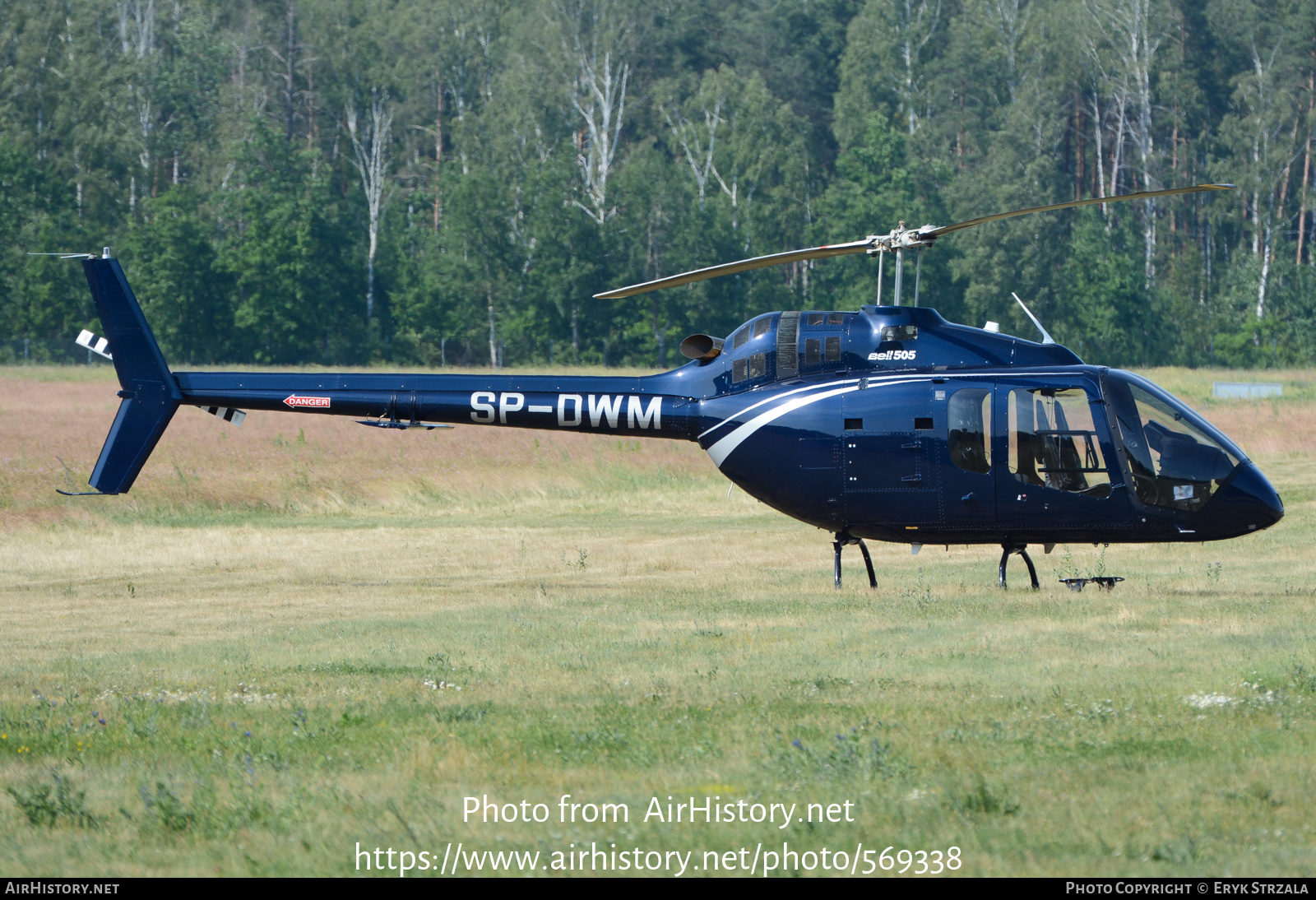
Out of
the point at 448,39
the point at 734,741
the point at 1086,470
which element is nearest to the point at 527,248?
the point at 448,39

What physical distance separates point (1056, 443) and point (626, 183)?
204 feet

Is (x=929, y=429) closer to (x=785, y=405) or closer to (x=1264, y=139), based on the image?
(x=785, y=405)

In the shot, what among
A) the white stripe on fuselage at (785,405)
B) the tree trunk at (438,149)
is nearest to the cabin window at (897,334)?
the white stripe on fuselage at (785,405)

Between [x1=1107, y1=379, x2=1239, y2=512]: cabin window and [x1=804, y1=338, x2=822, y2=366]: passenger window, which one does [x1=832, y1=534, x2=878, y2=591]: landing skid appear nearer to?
[x1=804, y1=338, x2=822, y2=366]: passenger window

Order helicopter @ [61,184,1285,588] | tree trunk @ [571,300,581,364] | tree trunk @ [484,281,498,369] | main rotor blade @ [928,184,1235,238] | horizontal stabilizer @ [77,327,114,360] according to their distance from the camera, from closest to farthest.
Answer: main rotor blade @ [928,184,1235,238], helicopter @ [61,184,1285,588], horizontal stabilizer @ [77,327,114,360], tree trunk @ [571,300,581,364], tree trunk @ [484,281,498,369]

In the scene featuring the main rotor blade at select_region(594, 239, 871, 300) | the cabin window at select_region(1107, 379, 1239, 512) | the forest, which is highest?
the forest

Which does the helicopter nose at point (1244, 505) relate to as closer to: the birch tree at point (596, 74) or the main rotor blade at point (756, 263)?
the main rotor blade at point (756, 263)

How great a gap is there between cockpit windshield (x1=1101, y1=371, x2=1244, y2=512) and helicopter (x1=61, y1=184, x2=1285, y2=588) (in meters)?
0.02

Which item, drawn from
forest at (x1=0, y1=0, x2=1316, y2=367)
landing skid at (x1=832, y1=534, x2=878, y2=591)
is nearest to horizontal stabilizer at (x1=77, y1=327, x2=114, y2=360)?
landing skid at (x1=832, y1=534, x2=878, y2=591)

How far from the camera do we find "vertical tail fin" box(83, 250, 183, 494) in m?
16.6

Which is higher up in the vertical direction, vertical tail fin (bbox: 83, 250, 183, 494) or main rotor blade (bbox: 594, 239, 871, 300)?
main rotor blade (bbox: 594, 239, 871, 300)

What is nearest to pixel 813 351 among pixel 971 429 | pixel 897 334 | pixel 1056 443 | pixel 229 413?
pixel 897 334

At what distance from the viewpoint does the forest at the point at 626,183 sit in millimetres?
73812

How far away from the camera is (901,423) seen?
14.3 meters
